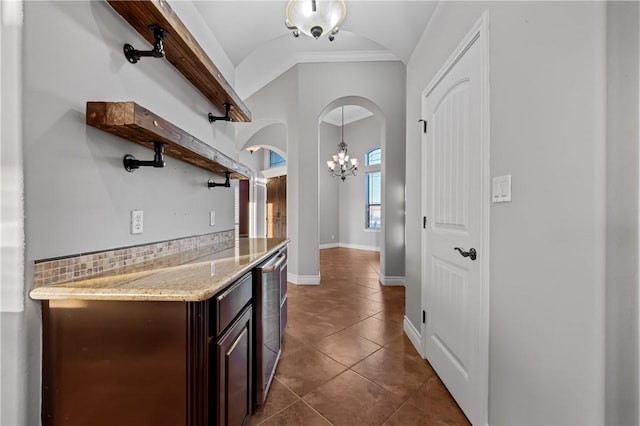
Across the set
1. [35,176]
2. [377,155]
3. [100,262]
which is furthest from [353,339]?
[377,155]

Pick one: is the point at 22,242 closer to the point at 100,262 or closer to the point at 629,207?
the point at 100,262

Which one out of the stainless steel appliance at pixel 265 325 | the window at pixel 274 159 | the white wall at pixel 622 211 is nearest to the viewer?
the white wall at pixel 622 211

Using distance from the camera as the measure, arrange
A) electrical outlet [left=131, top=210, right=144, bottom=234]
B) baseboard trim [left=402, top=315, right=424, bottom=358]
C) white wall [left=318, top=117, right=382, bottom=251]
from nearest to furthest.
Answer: electrical outlet [left=131, top=210, right=144, bottom=234]
baseboard trim [left=402, top=315, right=424, bottom=358]
white wall [left=318, top=117, right=382, bottom=251]

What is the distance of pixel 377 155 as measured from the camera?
784cm

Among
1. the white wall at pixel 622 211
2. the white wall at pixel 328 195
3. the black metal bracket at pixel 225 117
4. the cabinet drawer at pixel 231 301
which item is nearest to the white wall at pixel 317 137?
the black metal bracket at pixel 225 117

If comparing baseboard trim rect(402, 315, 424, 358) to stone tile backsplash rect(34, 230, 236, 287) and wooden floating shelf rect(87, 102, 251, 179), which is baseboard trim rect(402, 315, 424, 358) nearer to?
stone tile backsplash rect(34, 230, 236, 287)

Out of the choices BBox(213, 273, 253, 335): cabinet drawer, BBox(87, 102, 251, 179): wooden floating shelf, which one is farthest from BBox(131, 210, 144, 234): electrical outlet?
BBox(213, 273, 253, 335): cabinet drawer

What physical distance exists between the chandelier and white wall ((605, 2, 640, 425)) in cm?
614

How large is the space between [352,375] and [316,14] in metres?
2.51

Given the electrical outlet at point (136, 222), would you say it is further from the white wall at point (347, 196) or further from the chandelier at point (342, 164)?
the white wall at point (347, 196)

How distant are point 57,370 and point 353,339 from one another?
2024 millimetres

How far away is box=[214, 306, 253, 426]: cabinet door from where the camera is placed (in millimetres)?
974

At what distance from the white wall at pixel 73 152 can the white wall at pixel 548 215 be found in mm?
1763

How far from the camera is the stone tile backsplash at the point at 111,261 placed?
887mm
